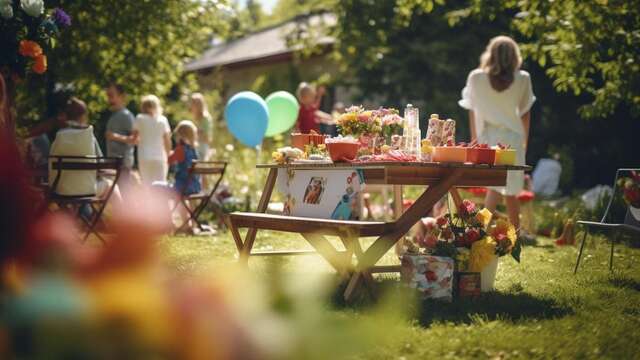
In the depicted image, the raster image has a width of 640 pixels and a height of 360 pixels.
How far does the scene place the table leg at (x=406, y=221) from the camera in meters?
4.54

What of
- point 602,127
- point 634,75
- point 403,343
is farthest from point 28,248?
point 602,127

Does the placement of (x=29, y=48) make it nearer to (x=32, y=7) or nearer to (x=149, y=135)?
(x=32, y=7)

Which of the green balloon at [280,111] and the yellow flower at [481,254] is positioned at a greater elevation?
the green balloon at [280,111]

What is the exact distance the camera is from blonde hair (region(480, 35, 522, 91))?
6891 millimetres

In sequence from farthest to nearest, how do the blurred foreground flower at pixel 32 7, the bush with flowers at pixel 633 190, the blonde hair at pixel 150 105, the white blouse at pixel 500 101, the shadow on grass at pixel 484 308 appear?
the blonde hair at pixel 150 105, the white blouse at pixel 500 101, the blurred foreground flower at pixel 32 7, the bush with flowers at pixel 633 190, the shadow on grass at pixel 484 308

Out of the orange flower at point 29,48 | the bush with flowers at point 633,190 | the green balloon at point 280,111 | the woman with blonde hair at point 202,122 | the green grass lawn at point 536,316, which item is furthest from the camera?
the green balloon at point 280,111

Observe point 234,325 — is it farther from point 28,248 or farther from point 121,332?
point 28,248

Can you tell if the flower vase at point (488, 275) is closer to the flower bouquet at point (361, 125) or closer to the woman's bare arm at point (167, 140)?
the flower bouquet at point (361, 125)

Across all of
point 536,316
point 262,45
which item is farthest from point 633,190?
point 262,45

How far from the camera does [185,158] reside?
9.04m

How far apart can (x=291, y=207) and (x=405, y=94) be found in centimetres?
1161

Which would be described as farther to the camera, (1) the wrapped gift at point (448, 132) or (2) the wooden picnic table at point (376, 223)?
(1) the wrapped gift at point (448, 132)

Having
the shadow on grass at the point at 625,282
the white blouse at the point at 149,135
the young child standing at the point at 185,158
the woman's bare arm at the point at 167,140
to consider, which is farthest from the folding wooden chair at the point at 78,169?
the shadow on grass at the point at 625,282

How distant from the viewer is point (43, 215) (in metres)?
0.96
